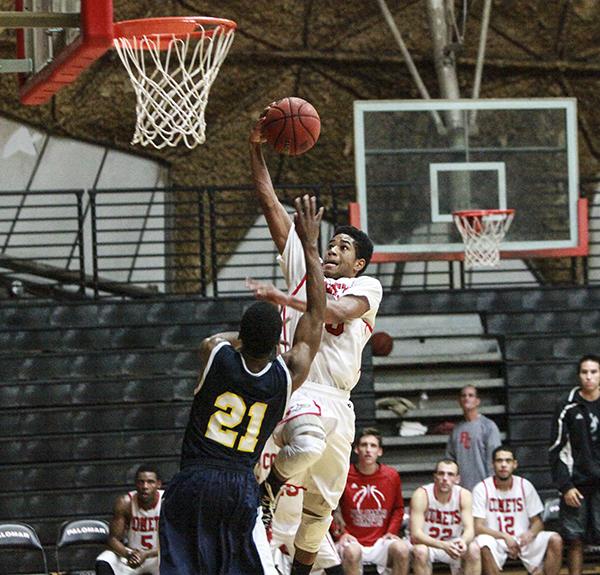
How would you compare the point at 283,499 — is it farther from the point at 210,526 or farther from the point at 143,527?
the point at 143,527

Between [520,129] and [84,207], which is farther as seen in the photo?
[84,207]

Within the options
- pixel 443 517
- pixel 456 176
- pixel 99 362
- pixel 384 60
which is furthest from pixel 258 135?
pixel 384 60

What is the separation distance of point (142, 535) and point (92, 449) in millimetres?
1647

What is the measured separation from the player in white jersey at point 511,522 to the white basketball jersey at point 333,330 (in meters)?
4.07

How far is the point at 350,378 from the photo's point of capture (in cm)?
679

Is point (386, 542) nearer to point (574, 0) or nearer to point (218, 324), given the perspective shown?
point (218, 324)

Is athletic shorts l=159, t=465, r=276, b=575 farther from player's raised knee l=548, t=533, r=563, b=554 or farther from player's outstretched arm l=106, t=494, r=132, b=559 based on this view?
player's raised knee l=548, t=533, r=563, b=554

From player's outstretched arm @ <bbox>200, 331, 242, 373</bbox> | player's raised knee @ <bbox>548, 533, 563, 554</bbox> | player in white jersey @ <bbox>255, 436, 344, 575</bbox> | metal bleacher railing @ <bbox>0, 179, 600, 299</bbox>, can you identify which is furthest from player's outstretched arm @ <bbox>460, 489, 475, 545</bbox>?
player's outstretched arm @ <bbox>200, 331, 242, 373</bbox>

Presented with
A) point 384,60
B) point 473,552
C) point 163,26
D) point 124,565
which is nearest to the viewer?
point 163,26

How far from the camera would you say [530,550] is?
10570 millimetres

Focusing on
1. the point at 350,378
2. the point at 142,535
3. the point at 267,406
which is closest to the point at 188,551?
the point at 267,406

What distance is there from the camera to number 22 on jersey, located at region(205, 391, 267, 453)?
5.68 meters

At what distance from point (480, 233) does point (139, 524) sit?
3.93 metres

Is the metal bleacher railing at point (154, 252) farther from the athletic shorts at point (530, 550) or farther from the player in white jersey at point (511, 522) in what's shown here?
the athletic shorts at point (530, 550)
